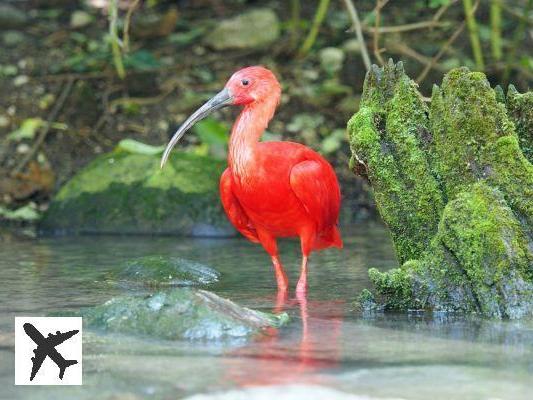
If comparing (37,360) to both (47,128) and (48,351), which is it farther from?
(47,128)

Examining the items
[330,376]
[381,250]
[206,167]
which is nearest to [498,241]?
[330,376]

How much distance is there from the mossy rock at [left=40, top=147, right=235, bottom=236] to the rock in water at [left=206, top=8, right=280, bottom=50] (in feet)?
11.1

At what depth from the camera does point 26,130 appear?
13.0 metres

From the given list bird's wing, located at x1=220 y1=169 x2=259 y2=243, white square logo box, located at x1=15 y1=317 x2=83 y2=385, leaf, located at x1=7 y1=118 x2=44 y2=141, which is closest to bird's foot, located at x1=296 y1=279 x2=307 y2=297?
bird's wing, located at x1=220 y1=169 x2=259 y2=243

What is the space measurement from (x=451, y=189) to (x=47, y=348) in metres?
2.48

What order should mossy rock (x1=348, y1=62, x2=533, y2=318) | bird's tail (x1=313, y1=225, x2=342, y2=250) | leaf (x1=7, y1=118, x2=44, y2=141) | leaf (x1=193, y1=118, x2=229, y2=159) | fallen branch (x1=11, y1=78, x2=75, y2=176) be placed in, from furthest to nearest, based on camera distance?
leaf (x1=7, y1=118, x2=44, y2=141), fallen branch (x1=11, y1=78, x2=75, y2=176), leaf (x1=193, y1=118, x2=229, y2=159), bird's tail (x1=313, y1=225, x2=342, y2=250), mossy rock (x1=348, y1=62, x2=533, y2=318)

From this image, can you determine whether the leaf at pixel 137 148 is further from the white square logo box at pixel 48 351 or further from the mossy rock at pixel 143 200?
the white square logo box at pixel 48 351

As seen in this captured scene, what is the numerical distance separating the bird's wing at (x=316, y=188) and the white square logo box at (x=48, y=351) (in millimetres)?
2154

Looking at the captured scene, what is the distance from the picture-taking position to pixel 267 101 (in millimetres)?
7605

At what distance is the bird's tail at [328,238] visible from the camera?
26.0ft

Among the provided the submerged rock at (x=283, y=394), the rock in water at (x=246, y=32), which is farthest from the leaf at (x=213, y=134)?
the submerged rock at (x=283, y=394)

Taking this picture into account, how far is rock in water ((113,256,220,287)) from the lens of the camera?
24.5 ft

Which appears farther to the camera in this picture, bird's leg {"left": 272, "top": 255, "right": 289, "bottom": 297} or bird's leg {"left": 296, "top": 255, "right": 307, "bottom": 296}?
bird's leg {"left": 272, "top": 255, "right": 289, "bottom": 297}

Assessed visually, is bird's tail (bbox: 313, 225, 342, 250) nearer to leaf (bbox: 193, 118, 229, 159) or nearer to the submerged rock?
the submerged rock
